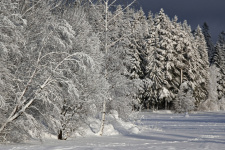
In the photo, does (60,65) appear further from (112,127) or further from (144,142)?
(112,127)

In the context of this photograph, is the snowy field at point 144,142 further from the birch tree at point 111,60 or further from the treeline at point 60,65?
the birch tree at point 111,60

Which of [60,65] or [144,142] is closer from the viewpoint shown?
[60,65]

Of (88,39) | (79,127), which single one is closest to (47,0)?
(88,39)

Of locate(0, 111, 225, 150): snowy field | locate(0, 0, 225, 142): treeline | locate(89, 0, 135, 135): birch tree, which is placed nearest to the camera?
locate(0, 111, 225, 150): snowy field

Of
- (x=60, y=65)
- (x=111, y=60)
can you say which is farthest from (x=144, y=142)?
(x=111, y=60)

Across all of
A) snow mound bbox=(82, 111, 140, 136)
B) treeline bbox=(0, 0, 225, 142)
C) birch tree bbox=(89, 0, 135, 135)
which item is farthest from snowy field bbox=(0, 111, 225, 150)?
birch tree bbox=(89, 0, 135, 135)

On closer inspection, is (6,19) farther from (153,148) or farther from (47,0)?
(153,148)

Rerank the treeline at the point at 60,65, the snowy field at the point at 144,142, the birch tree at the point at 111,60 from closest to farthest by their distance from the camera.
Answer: the snowy field at the point at 144,142
the treeline at the point at 60,65
the birch tree at the point at 111,60

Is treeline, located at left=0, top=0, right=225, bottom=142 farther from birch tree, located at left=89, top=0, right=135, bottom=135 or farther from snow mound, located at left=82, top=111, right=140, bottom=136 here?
snow mound, located at left=82, top=111, right=140, bottom=136

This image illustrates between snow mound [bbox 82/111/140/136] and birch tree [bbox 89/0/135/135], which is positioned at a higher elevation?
birch tree [bbox 89/0/135/135]

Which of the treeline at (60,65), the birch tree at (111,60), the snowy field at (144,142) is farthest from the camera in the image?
the birch tree at (111,60)

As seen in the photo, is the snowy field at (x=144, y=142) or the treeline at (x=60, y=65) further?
the treeline at (x=60, y=65)

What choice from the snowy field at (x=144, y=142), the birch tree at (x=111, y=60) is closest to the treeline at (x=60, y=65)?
the birch tree at (x=111, y=60)

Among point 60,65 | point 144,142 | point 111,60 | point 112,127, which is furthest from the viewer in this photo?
point 112,127
